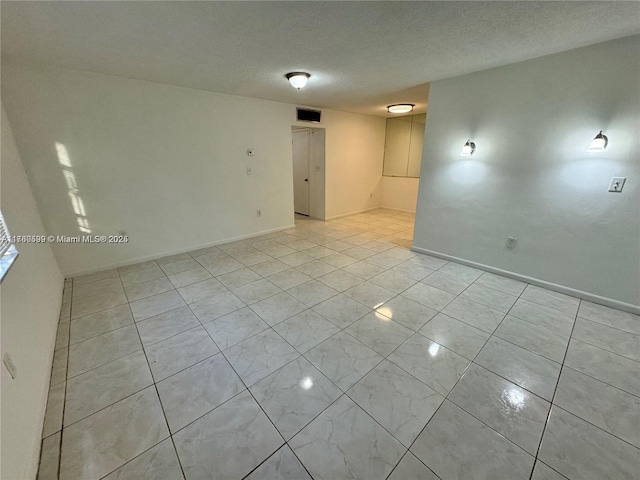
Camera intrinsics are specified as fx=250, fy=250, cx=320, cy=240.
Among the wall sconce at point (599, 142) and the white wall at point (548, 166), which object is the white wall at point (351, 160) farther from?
the wall sconce at point (599, 142)

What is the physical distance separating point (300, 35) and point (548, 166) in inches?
109

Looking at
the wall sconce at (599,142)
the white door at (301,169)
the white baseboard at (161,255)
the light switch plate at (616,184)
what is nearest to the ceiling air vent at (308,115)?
the white door at (301,169)

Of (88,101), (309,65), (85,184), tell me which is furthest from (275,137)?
(85,184)

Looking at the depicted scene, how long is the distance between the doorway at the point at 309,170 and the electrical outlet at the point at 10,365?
16.4ft

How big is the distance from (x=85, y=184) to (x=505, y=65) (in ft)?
16.2

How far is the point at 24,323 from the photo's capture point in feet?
4.95

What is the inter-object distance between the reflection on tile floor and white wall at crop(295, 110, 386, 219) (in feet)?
11.0

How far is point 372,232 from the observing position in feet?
16.4

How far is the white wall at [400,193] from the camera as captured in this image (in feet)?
21.0

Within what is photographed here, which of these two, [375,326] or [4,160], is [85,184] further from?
[375,326]

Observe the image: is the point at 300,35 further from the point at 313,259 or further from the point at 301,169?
the point at 301,169

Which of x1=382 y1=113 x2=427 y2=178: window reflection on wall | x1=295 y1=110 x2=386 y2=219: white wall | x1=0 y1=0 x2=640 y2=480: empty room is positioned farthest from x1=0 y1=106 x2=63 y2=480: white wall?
x1=382 y1=113 x2=427 y2=178: window reflection on wall

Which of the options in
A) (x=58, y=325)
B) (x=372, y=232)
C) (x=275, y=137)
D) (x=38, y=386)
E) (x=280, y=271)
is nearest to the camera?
(x=38, y=386)

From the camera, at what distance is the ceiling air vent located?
15.6 feet
